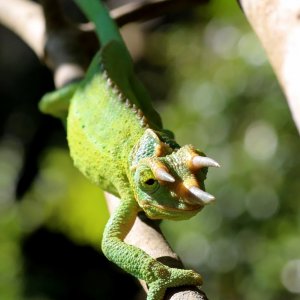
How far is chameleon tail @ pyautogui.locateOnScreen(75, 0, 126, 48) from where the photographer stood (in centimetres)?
252

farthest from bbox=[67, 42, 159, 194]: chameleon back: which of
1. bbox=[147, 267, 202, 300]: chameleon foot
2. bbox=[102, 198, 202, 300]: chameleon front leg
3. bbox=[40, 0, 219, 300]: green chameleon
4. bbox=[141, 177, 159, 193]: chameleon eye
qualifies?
bbox=[147, 267, 202, 300]: chameleon foot

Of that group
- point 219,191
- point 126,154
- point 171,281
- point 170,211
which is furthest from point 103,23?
point 219,191

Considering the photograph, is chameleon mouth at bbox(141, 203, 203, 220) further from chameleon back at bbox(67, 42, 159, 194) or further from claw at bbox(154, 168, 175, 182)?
chameleon back at bbox(67, 42, 159, 194)

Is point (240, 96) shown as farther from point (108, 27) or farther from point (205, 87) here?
point (108, 27)

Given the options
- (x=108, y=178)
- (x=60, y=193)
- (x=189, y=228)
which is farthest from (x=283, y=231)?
(x=108, y=178)

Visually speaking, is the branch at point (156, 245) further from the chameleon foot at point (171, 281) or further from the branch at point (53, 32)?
the branch at point (53, 32)

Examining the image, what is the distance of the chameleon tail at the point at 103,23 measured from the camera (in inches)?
99.3

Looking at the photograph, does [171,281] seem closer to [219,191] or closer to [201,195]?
[201,195]

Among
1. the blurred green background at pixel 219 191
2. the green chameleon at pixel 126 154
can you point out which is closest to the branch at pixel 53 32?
the green chameleon at pixel 126 154

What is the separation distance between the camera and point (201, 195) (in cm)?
158

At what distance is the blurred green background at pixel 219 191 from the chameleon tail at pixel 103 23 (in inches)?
59.5

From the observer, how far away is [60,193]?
442 centimetres

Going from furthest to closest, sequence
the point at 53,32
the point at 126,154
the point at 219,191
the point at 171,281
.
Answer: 1. the point at 219,191
2. the point at 53,32
3. the point at 126,154
4. the point at 171,281

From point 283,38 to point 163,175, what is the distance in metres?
0.43
